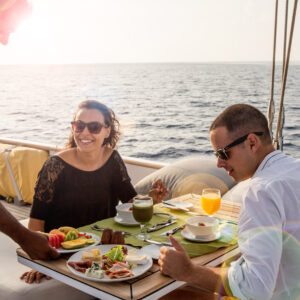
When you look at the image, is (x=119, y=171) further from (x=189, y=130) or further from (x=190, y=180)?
(x=189, y=130)

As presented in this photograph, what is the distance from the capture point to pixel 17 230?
6.40 ft

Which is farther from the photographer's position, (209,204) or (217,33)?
(217,33)

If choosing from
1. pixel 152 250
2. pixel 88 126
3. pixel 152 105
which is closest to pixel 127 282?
pixel 152 250

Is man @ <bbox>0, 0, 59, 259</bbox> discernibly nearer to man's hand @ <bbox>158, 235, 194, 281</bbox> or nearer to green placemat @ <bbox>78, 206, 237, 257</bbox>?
green placemat @ <bbox>78, 206, 237, 257</bbox>

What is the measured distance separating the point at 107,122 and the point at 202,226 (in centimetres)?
126

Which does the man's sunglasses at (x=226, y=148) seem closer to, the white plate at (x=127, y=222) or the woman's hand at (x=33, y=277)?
the white plate at (x=127, y=222)

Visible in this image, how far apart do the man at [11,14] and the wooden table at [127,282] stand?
1.13 metres

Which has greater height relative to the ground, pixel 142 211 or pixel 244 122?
pixel 244 122

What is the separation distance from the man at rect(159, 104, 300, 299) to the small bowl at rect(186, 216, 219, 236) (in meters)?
0.38

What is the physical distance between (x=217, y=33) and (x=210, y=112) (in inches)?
501

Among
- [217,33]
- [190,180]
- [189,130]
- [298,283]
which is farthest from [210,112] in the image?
[298,283]

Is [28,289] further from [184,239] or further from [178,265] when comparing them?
[178,265]

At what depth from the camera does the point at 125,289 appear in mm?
1585

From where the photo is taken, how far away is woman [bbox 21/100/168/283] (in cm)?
272
